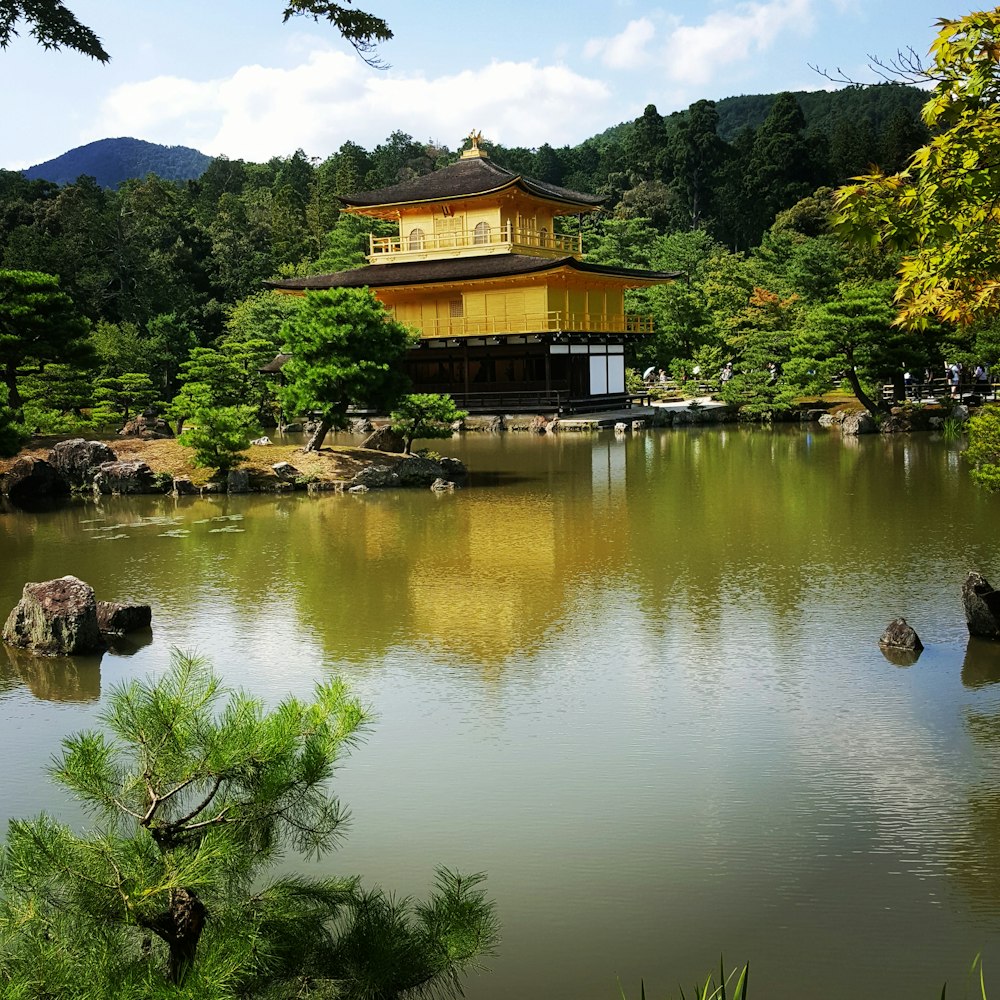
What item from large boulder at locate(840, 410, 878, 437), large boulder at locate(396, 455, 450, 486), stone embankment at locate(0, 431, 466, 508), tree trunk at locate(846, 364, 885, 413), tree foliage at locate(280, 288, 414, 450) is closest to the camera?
stone embankment at locate(0, 431, 466, 508)

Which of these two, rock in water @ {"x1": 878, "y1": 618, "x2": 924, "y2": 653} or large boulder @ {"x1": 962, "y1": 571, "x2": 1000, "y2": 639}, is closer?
rock in water @ {"x1": 878, "y1": 618, "x2": 924, "y2": 653}

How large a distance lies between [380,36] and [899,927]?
4.60 meters

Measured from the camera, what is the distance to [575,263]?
30594 mm

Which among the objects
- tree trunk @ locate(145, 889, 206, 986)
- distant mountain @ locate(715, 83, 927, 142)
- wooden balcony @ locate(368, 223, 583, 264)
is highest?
distant mountain @ locate(715, 83, 927, 142)

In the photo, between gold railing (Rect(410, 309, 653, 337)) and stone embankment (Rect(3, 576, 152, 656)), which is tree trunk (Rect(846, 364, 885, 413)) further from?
stone embankment (Rect(3, 576, 152, 656))

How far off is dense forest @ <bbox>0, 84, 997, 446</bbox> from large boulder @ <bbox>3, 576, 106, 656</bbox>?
7.26m

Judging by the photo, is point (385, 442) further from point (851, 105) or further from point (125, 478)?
point (851, 105)

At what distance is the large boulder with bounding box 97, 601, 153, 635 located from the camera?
9070mm

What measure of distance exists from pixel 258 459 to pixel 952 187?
52.4 feet

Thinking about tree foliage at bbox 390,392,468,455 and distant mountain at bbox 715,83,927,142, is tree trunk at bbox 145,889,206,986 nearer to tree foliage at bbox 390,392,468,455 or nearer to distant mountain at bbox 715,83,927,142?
tree foliage at bbox 390,392,468,455

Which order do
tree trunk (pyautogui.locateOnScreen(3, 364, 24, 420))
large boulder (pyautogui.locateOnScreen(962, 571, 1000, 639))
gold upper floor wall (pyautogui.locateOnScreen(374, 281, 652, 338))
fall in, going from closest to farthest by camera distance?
large boulder (pyautogui.locateOnScreen(962, 571, 1000, 639)) → tree trunk (pyautogui.locateOnScreen(3, 364, 24, 420)) → gold upper floor wall (pyautogui.locateOnScreen(374, 281, 652, 338))

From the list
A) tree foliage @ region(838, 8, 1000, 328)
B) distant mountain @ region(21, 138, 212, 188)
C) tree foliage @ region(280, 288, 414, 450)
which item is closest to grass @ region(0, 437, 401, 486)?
tree foliage @ region(280, 288, 414, 450)

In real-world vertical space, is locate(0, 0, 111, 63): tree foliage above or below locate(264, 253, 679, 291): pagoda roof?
below

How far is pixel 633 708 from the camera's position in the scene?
266 inches
